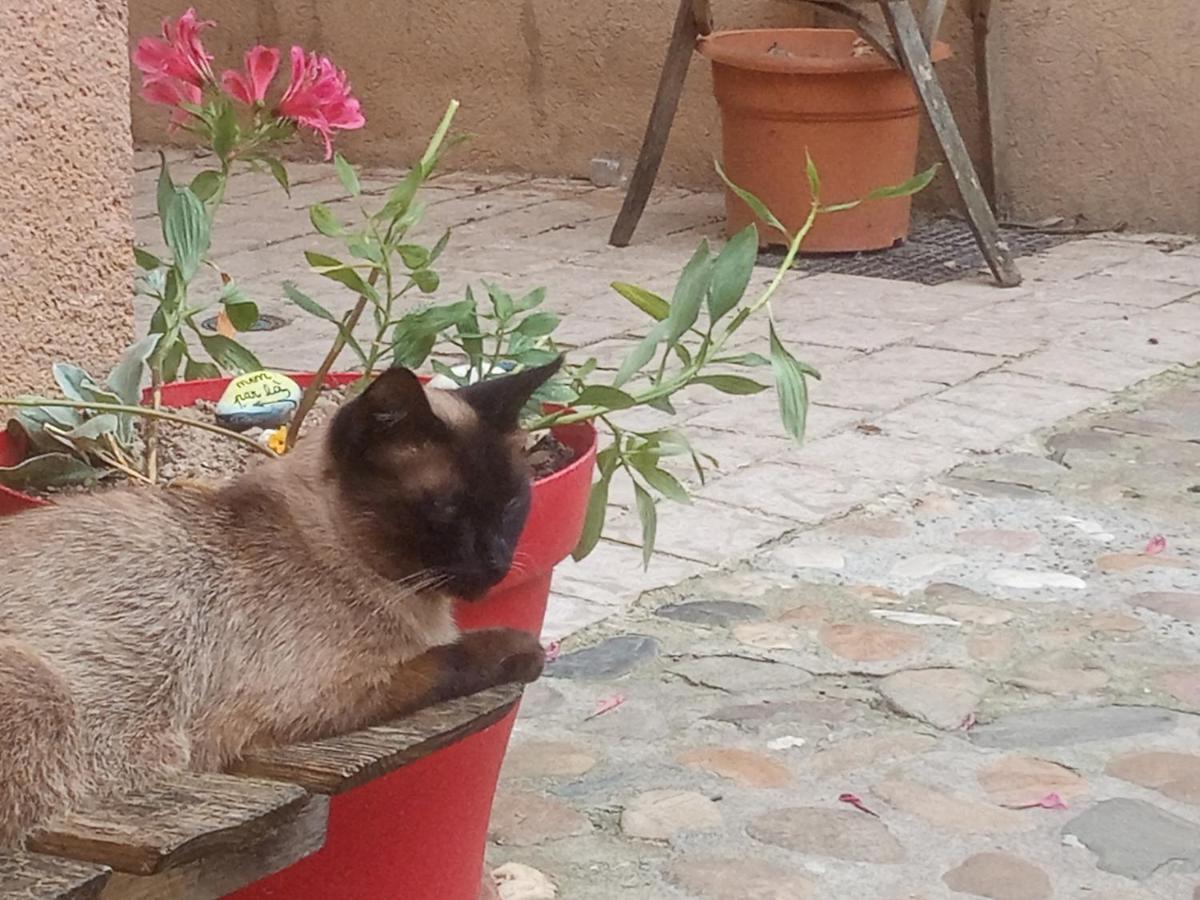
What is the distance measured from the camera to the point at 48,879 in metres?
1.18

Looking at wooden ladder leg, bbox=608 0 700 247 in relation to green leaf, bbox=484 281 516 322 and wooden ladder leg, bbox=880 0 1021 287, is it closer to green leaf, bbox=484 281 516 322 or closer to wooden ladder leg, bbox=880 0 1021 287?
wooden ladder leg, bbox=880 0 1021 287

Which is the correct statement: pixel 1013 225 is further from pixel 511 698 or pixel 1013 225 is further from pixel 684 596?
pixel 511 698

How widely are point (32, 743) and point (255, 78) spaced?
0.80m

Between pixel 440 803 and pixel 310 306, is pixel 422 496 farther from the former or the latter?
pixel 310 306

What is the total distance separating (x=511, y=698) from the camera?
1494 mm

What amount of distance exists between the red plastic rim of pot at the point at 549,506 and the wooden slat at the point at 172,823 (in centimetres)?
40

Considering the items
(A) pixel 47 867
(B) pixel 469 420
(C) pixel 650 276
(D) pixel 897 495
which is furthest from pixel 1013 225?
(A) pixel 47 867

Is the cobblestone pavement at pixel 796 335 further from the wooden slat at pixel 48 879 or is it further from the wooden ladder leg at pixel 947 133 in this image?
the wooden slat at pixel 48 879

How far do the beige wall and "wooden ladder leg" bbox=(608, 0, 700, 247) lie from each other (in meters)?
0.59

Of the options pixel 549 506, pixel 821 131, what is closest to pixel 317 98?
pixel 549 506

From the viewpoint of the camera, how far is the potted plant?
1.66m

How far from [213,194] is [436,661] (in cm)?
67

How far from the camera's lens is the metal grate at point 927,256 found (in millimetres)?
4781

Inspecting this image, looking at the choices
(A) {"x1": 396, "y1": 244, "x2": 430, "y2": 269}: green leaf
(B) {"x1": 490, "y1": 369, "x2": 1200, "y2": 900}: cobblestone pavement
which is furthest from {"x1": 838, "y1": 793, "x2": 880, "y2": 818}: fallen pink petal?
(A) {"x1": 396, "y1": 244, "x2": 430, "y2": 269}: green leaf
